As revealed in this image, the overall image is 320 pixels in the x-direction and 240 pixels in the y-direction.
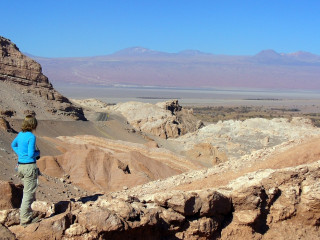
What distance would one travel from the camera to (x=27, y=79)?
2975cm

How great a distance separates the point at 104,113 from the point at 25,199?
1374 inches

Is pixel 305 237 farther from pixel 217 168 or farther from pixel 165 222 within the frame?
pixel 217 168

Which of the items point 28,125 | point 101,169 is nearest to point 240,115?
point 101,169

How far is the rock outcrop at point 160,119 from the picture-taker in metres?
35.5

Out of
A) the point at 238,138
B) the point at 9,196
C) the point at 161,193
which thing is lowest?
the point at 238,138

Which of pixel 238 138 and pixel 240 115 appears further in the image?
pixel 240 115

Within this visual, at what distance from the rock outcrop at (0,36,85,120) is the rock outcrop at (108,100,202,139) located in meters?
6.95

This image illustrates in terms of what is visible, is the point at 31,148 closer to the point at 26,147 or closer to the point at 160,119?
the point at 26,147

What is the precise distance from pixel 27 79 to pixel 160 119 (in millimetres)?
11378

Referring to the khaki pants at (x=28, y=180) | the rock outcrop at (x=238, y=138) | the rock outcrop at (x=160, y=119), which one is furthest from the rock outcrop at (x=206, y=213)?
the rock outcrop at (x=160, y=119)

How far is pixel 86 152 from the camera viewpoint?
17234 mm

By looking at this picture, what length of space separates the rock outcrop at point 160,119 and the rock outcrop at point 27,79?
6946mm

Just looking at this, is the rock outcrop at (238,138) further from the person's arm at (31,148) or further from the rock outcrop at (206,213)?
the person's arm at (31,148)

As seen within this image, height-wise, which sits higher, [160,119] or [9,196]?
[9,196]
